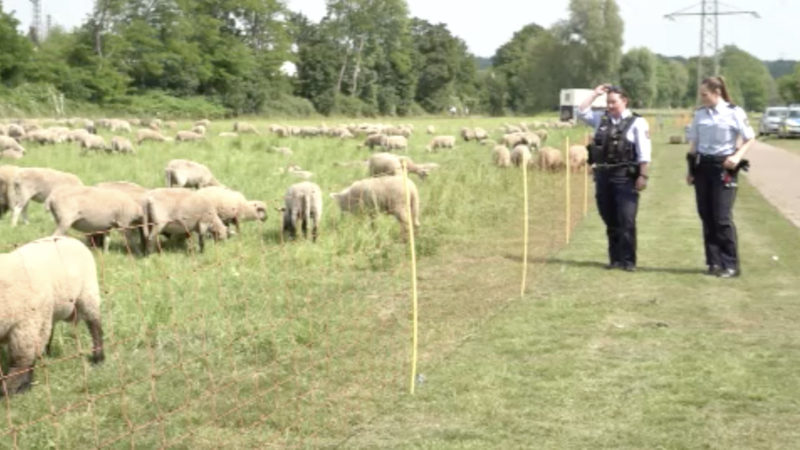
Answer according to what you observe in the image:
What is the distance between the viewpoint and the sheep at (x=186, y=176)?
1689cm

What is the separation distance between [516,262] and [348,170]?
11642 millimetres

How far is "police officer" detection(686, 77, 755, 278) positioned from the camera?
995 centimetres

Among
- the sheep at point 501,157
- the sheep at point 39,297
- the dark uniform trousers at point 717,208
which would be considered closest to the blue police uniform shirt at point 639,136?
the dark uniform trousers at point 717,208

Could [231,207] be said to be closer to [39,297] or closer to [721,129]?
[39,297]

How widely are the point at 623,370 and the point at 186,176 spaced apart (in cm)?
1164

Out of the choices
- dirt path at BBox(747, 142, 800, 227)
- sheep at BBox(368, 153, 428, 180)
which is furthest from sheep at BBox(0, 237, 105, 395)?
sheep at BBox(368, 153, 428, 180)

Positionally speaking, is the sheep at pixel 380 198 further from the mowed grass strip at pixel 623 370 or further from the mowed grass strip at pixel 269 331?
the mowed grass strip at pixel 623 370

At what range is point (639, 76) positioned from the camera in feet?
378

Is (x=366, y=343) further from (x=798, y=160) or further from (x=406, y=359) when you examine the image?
(x=798, y=160)

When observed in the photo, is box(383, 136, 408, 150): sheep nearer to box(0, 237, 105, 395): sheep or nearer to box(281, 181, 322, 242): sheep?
box(281, 181, 322, 242): sheep

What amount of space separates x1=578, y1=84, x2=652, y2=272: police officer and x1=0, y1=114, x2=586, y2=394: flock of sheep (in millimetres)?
1802

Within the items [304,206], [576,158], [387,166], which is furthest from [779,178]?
[304,206]

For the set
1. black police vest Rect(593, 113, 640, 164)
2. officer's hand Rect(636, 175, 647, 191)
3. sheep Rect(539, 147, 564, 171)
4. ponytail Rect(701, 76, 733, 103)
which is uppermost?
ponytail Rect(701, 76, 733, 103)

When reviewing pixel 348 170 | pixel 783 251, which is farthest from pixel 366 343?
pixel 348 170
